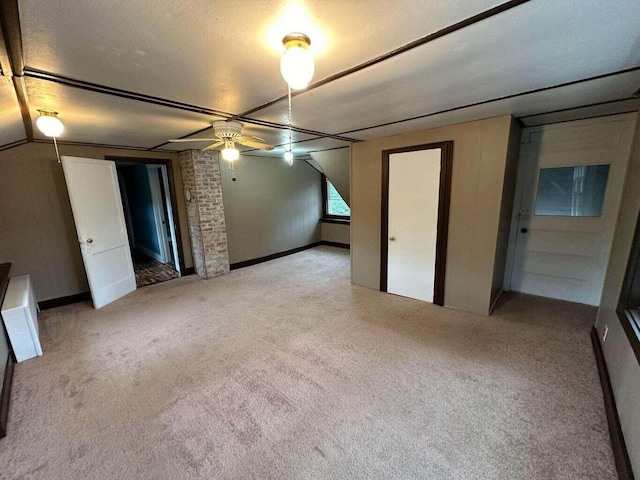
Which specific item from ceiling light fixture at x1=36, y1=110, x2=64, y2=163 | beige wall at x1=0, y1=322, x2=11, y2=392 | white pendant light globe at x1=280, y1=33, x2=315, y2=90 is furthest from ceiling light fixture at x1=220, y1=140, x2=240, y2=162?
beige wall at x1=0, y1=322, x2=11, y2=392

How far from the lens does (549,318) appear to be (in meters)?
3.08

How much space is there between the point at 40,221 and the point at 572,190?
23.2 ft

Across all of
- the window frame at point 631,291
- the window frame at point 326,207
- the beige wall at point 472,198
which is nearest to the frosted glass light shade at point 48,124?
the beige wall at point 472,198

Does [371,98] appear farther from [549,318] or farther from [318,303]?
[549,318]

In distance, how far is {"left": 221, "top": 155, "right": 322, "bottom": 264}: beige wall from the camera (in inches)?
210

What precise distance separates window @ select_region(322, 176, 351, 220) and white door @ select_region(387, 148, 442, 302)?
3371 millimetres

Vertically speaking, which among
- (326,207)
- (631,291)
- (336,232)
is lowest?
(336,232)

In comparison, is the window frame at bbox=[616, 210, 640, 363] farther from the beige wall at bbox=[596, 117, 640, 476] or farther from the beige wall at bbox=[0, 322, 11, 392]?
the beige wall at bbox=[0, 322, 11, 392]

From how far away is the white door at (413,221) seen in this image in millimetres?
3350

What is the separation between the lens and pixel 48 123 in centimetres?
209

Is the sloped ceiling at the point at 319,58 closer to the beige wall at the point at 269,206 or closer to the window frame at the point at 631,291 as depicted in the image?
the window frame at the point at 631,291

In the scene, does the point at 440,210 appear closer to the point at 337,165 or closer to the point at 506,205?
the point at 506,205

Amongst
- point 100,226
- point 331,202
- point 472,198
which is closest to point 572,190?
point 472,198

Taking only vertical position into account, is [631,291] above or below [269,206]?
below
